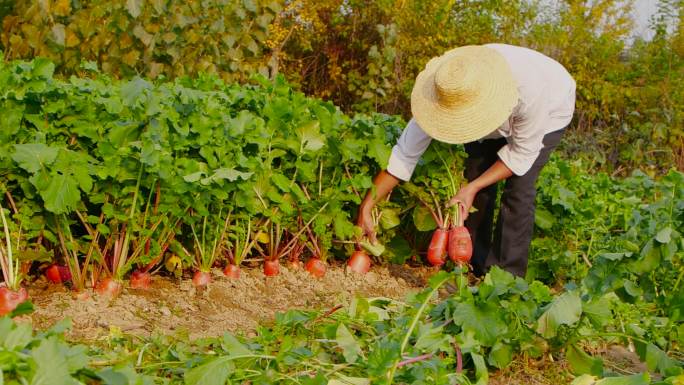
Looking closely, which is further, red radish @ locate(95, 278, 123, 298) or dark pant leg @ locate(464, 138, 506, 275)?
dark pant leg @ locate(464, 138, 506, 275)

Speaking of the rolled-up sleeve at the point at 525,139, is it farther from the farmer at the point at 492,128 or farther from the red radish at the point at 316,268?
the red radish at the point at 316,268

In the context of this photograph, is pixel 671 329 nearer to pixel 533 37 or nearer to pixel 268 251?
pixel 268 251

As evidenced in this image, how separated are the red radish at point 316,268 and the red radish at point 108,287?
45.4 inches

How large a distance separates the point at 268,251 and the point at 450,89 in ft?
4.67

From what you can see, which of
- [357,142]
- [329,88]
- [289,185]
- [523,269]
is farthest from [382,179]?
[329,88]

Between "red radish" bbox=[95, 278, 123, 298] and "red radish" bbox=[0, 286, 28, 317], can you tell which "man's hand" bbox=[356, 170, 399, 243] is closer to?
"red radish" bbox=[95, 278, 123, 298]

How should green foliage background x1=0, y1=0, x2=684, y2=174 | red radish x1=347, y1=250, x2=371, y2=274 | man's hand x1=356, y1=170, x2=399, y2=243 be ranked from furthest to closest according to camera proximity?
green foliage background x1=0, y1=0, x2=684, y2=174, red radish x1=347, y1=250, x2=371, y2=274, man's hand x1=356, y1=170, x2=399, y2=243

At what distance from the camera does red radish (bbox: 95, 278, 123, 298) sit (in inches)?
162

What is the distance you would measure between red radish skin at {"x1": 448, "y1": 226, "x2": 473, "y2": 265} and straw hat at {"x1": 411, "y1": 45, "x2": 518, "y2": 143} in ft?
1.96

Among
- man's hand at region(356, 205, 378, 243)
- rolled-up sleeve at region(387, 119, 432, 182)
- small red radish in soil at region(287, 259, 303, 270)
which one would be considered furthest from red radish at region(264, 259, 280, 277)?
rolled-up sleeve at region(387, 119, 432, 182)

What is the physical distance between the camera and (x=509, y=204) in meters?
4.95

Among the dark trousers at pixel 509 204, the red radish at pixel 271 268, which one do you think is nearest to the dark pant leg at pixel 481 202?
the dark trousers at pixel 509 204

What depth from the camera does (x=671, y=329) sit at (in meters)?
3.54

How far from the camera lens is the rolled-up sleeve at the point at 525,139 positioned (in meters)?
4.58
